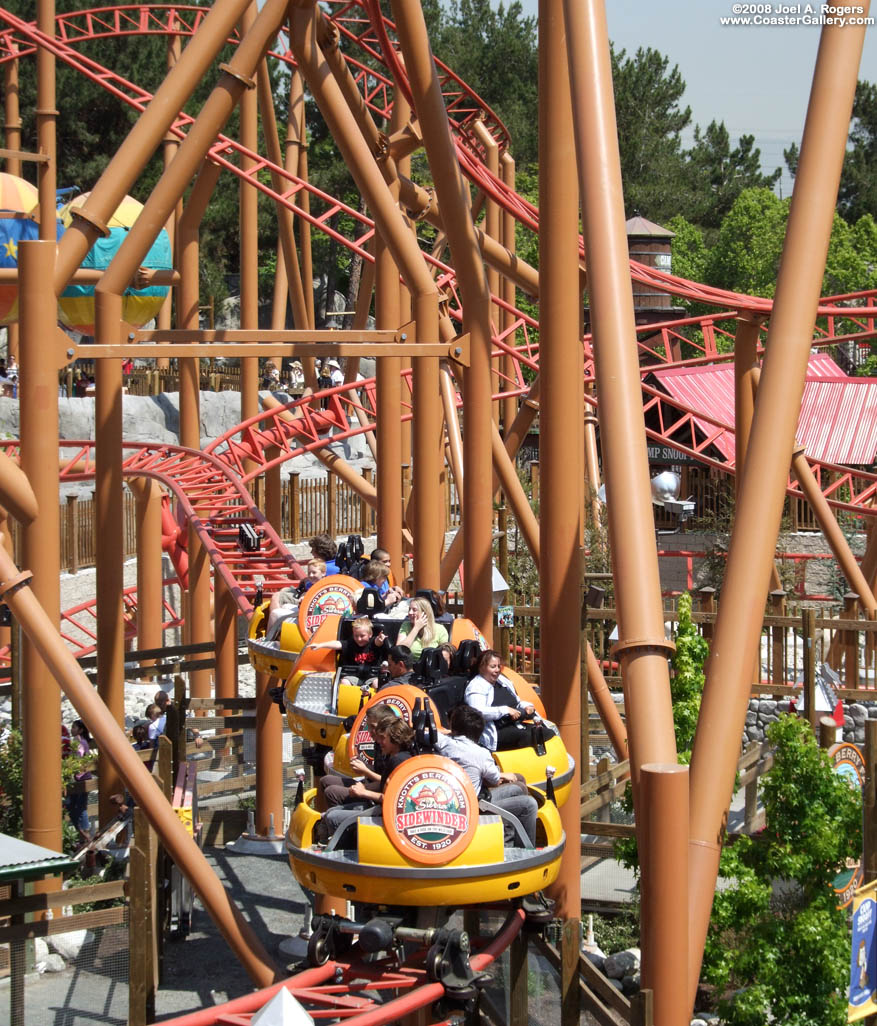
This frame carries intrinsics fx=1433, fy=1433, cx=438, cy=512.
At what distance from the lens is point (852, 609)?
34.4ft

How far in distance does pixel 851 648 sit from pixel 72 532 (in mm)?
9302

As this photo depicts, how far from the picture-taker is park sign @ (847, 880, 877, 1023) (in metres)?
5.35

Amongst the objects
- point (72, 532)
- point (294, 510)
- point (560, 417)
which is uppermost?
point (560, 417)

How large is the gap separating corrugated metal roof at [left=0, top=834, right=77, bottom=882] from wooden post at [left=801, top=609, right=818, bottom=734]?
5570 mm

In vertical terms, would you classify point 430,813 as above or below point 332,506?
below

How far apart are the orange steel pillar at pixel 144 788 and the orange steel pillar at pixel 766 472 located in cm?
268

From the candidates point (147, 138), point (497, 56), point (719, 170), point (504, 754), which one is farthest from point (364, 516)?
point (719, 170)

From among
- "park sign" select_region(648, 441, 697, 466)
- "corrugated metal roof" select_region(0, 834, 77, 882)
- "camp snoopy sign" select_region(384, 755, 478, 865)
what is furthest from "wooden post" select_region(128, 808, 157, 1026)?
"park sign" select_region(648, 441, 697, 466)

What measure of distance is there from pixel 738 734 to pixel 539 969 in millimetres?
1773

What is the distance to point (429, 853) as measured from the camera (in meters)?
4.57

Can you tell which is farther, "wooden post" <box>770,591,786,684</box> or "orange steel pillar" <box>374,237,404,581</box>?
"wooden post" <box>770,591,786,684</box>

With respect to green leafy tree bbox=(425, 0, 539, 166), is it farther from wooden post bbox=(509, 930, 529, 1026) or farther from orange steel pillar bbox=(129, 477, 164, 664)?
wooden post bbox=(509, 930, 529, 1026)

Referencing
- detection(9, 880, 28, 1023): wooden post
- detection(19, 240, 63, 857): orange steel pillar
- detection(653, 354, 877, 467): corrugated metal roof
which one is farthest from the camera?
detection(653, 354, 877, 467): corrugated metal roof

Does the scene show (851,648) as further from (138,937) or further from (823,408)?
(823,408)
